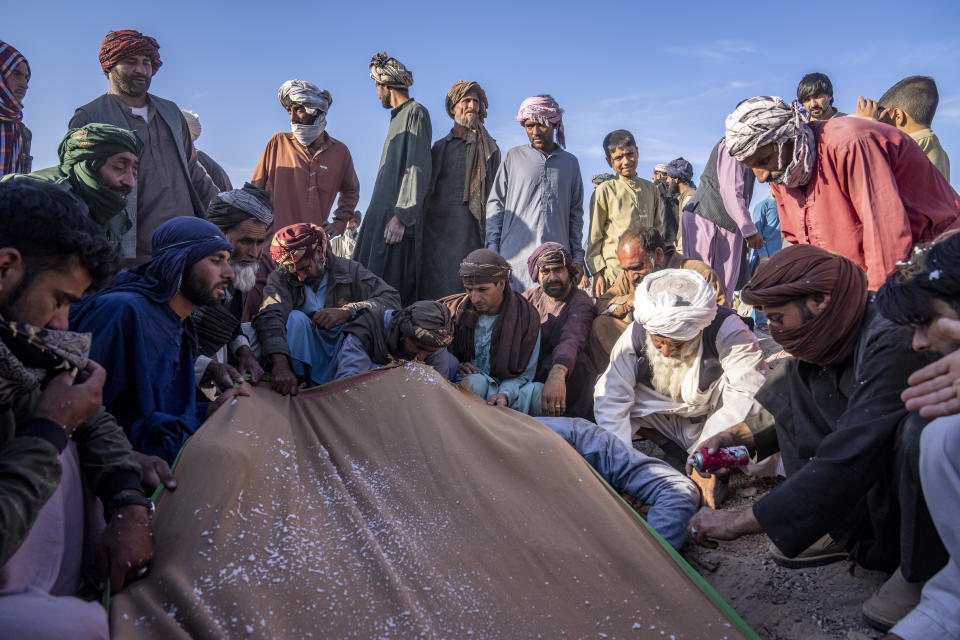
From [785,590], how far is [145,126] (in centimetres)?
475

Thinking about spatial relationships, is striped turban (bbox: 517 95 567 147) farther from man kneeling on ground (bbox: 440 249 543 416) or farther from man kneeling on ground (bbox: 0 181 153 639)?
man kneeling on ground (bbox: 0 181 153 639)

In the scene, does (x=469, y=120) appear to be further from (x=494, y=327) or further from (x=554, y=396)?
(x=554, y=396)

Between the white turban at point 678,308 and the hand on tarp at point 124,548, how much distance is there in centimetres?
278

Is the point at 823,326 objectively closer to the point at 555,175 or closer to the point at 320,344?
the point at 320,344

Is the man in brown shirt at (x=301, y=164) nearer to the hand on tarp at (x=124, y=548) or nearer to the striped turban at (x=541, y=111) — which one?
the striped turban at (x=541, y=111)

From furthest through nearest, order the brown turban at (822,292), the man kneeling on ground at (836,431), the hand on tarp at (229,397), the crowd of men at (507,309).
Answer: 1. the hand on tarp at (229,397)
2. the brown turban at (822,292)
3. the man kneeling on ground at (836,431)
4. the crowd of men at (507,309)

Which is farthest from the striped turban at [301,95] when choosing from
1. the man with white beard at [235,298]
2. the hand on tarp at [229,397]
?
the hand on tarp at [229,397]

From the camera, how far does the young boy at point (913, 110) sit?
16.9 ft

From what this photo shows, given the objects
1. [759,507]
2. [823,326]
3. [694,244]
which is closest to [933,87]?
[694,244]

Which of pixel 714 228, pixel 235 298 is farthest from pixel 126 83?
pixel 714 228

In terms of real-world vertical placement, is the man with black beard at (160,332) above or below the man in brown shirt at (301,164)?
below

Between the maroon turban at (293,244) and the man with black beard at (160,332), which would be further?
the maroon turban at (293,244)

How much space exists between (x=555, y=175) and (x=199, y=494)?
449 centimetres

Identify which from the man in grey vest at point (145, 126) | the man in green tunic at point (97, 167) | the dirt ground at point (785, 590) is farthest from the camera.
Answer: the man in grey vest at point (145, 126)
